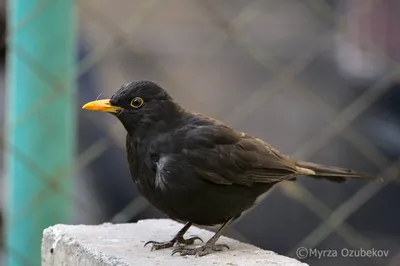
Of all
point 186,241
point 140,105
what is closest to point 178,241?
point 186,241

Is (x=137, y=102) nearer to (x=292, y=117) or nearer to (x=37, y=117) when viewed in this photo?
(x=37, y=117)

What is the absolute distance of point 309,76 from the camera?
20.2ft

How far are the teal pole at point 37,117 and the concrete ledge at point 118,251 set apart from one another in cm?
33

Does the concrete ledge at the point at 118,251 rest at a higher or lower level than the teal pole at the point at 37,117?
lower

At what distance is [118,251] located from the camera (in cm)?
211

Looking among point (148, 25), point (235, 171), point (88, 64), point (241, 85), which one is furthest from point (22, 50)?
point (148, 25)

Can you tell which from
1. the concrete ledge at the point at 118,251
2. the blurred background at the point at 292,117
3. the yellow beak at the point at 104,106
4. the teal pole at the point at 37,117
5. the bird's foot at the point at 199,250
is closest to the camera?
the concrete ledge at the point at 118,251

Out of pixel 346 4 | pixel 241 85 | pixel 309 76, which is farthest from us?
pixel 241 85

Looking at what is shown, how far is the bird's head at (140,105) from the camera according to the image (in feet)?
7.89

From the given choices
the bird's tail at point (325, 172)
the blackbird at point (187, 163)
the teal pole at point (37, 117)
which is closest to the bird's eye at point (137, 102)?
the blackbird at point (187, 163)

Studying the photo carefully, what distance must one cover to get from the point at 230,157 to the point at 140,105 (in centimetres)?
30

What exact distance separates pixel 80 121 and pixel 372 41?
170 centimetres

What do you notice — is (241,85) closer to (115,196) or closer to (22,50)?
(115,196)

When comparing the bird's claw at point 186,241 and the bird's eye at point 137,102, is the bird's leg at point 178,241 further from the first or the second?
the bird's eye at point 137,102
